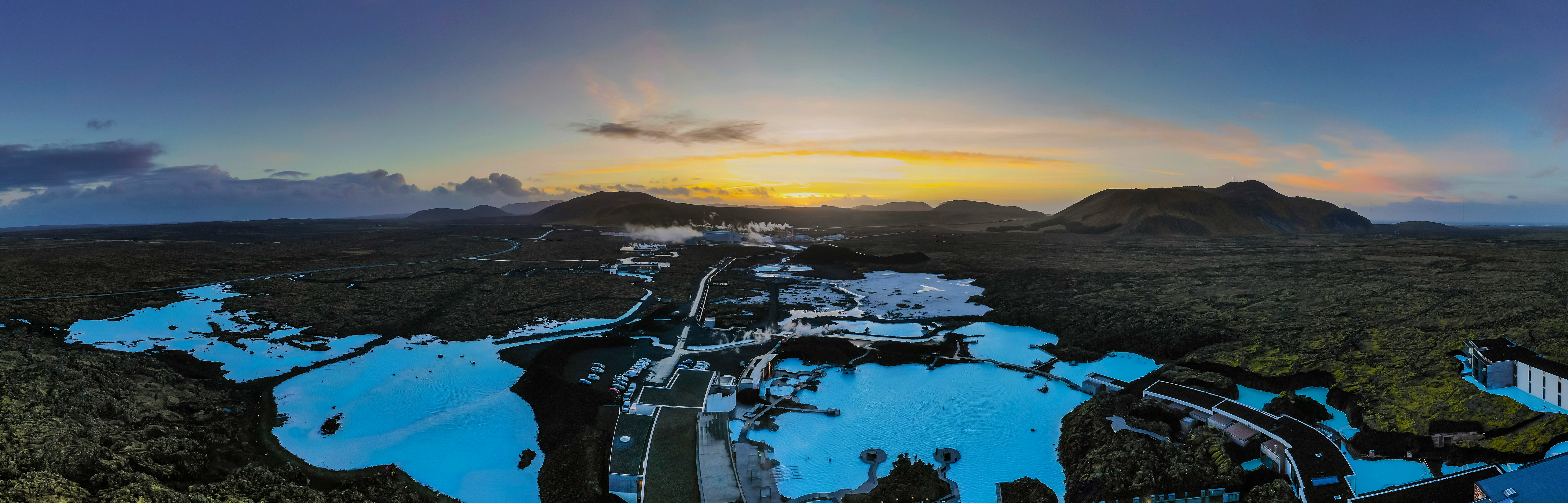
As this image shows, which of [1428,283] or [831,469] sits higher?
[1428,283]

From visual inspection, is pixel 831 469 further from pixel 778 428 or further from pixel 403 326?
pixel 403 326

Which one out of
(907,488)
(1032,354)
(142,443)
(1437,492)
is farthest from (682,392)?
(1437,492)

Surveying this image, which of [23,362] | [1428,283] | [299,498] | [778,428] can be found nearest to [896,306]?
[778,428]

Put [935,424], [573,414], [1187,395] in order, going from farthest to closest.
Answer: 1. [573,414]
2. [935,424]
3. [1187,395]

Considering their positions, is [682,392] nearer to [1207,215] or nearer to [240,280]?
[240,280]

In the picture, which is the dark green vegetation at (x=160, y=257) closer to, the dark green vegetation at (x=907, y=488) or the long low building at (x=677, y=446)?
the long low building at (x=677, y=446)
